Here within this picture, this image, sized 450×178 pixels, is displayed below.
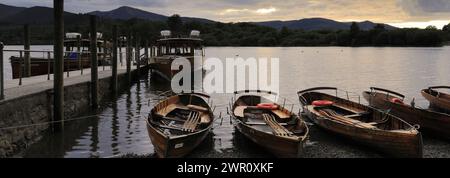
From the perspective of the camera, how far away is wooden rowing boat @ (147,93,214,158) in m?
11.5

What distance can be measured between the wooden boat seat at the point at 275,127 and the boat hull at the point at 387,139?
1.91 metres

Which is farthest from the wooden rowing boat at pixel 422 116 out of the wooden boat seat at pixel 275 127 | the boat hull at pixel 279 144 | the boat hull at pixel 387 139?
the boat hull at pixel 279 144

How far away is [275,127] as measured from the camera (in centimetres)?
1384

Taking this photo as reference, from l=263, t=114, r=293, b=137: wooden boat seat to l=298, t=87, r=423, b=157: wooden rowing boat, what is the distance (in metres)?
1.76

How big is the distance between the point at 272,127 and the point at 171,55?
78.4 ft

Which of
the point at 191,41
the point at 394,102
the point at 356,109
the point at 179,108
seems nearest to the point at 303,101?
the point at 356,109

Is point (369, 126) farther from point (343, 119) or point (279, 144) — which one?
point (279, 144)

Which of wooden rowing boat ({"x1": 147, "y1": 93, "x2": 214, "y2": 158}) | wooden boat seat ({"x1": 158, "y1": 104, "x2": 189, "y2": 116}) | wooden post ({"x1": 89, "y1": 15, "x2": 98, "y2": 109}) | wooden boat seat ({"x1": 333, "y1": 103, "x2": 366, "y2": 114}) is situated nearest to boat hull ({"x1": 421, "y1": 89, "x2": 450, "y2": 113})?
wooden boat seat ({"x1": 333, "y1": 103, "x2": 366, "y2": 114})

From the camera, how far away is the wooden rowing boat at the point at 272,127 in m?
11.8

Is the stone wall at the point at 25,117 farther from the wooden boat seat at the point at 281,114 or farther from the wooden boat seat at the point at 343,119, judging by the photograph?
the wooden boat seat at the point at 343,119

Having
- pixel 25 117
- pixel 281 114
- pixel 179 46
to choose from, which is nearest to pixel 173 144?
pixel 25 117

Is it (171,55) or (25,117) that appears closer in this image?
(25,117)

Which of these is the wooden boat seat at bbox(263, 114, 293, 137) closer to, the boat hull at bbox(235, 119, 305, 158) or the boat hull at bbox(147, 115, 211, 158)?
Answer: the boat hull at bbox(235, 119, 305, 158)
